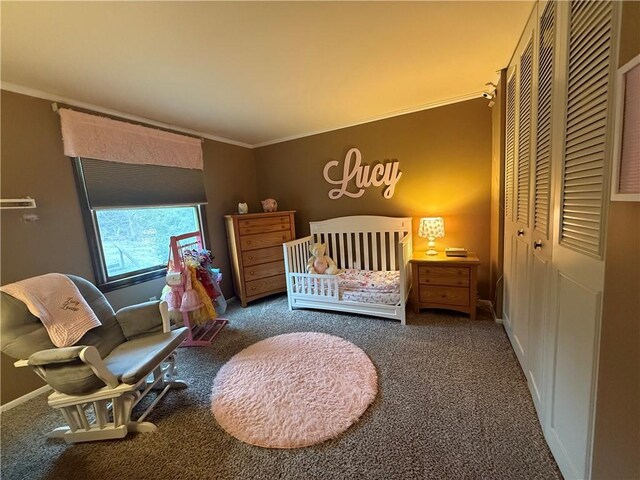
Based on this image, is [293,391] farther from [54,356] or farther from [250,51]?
[250,51]

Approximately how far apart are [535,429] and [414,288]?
57.7 inches

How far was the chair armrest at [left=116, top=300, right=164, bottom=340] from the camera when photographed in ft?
6.21

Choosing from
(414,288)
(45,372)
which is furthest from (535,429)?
(45,372)

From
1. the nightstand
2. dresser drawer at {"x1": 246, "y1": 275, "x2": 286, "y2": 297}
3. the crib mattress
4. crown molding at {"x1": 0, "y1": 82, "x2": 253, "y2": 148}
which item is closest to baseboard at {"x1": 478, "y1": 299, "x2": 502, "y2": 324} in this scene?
the nightstand

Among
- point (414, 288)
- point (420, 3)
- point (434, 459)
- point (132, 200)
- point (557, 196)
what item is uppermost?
point (420, 3)

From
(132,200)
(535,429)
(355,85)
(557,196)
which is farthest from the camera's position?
(132,200)

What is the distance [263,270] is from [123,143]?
199 cm

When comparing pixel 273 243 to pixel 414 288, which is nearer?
pixel 414 288

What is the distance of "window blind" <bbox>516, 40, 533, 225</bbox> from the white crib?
105 cm

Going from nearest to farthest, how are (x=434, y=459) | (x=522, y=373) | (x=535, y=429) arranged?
(x=434, y=459) < (x=535, y=429) < (x=522, y=373)

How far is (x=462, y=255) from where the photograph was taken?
2658 millimetres

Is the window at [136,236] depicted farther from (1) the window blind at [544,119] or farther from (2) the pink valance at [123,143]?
(1) the window blind at [544,119]

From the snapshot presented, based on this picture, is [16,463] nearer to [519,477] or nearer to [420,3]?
[519,477]

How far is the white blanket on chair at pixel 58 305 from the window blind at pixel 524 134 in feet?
9.45
